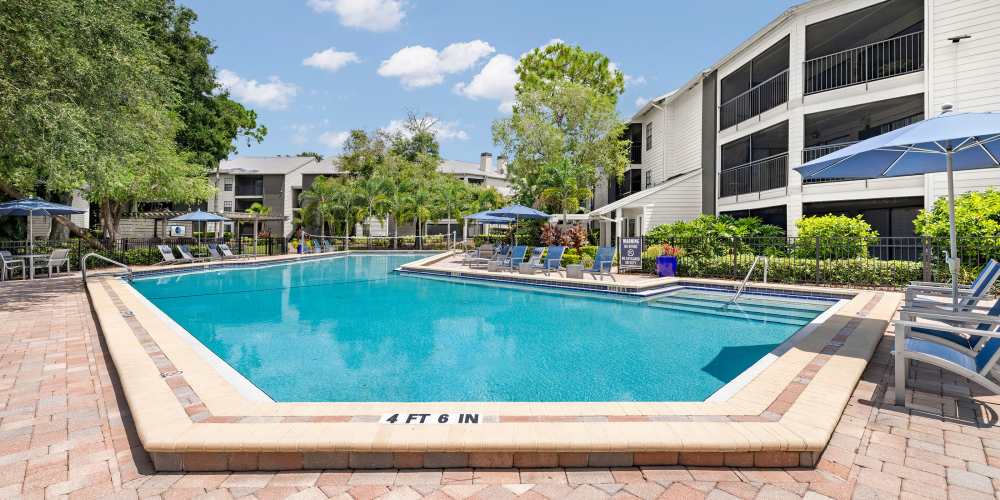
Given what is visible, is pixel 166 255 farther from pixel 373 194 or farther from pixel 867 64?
pixel 867 64

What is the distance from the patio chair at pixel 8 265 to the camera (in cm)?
1383

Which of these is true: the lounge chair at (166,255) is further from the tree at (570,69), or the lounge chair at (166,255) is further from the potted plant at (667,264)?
the tree at (570,69)

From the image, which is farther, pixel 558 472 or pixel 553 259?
pixel 553 259

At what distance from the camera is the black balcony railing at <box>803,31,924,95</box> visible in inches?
591

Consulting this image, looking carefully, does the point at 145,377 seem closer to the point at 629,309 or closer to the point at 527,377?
the point at 527,377

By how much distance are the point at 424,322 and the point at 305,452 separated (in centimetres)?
628

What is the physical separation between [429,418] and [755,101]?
19258 mm

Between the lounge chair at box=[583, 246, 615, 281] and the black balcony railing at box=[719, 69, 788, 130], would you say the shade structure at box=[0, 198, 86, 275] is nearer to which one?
the lounge chair at box=[583, 246, 615, 281]

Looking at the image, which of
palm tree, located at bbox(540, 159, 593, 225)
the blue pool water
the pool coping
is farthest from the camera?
palm tree, located at bbox(540, 159, 593, 225)

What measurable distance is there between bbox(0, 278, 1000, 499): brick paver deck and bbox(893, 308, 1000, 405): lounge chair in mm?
303

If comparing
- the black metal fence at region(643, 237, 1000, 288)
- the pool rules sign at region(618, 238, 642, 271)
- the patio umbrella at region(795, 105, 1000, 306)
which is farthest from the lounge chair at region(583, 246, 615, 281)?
the patio umbrella at region(795, 105, 1000, 306)

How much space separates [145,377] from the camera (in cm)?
432

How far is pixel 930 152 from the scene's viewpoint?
18.2ft

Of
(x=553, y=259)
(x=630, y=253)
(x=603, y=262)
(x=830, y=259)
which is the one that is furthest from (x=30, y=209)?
(x=830, y=259)
